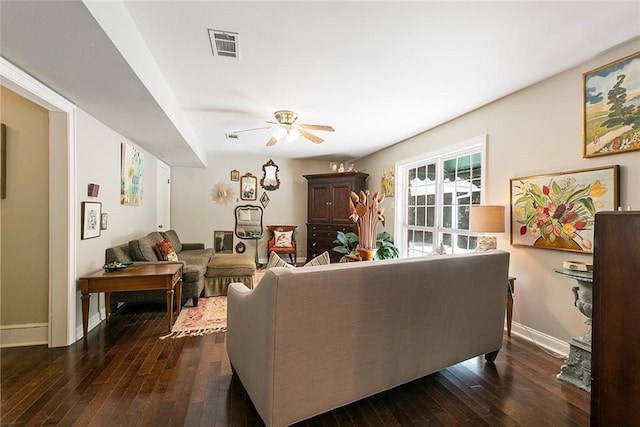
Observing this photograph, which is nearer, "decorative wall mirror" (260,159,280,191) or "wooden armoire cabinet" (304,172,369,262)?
"wooden armoire cabinet" (304,172,369,262)

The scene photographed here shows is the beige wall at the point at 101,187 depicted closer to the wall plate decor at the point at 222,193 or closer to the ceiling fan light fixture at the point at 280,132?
the ceiling fan light fixture at the point at 280,132

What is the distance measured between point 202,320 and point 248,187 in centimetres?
367

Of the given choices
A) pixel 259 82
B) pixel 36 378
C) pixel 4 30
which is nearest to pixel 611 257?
pixel 259 82

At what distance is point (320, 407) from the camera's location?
1481 millimetres

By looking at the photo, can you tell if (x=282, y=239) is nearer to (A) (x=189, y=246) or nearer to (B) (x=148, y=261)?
(A) (x=189, y=246)

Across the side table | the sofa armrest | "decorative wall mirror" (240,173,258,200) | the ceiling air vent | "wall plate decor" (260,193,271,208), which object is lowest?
the side table

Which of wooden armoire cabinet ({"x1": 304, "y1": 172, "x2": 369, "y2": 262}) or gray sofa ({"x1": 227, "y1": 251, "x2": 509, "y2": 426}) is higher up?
wooden armoire cabinet ({"x1": 304, "y1": 172, "x2": 369, "y2": 262})

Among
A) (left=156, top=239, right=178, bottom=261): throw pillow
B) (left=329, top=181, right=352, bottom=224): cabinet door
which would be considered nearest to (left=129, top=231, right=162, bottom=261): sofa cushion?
(left=156, top=239, right=178, bottom=261): throw pillow

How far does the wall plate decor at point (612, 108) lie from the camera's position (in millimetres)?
1976

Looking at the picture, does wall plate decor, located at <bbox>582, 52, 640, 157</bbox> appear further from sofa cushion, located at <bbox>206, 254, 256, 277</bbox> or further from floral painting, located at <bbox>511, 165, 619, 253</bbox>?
sofa cushion, located at <bbox>206, 254, 256, 277</bbox>

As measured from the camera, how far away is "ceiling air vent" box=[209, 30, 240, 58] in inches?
74.4

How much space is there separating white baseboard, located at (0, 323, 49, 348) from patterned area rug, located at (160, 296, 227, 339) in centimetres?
98

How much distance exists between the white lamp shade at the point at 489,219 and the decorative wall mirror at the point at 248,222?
451cm

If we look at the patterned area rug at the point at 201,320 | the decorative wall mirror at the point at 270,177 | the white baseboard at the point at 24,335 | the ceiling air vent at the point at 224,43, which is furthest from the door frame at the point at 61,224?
the decorative wall mirror at the point at 270,177
